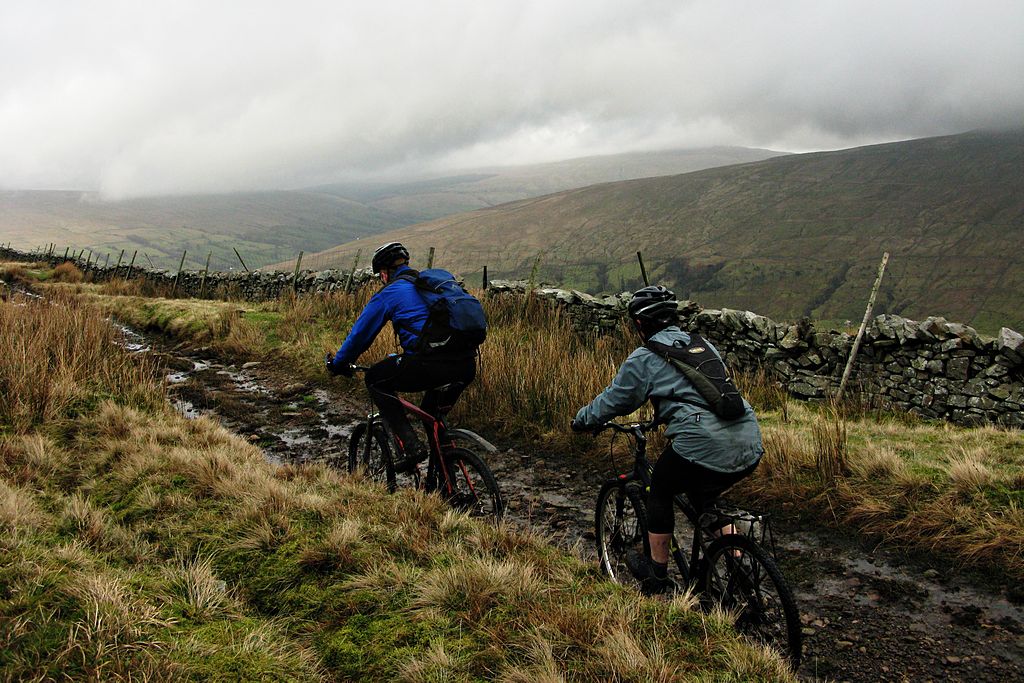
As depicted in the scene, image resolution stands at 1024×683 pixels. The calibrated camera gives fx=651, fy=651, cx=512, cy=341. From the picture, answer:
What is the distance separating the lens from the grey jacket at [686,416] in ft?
10.2

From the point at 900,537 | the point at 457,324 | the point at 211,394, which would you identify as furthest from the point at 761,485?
the point at 211,394

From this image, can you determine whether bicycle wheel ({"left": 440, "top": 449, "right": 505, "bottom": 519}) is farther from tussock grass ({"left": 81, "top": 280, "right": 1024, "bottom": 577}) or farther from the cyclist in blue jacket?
tussock grass ({"left": 81, "top": 280, "right": 1024, "bottom": 577})

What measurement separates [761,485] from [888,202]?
188628 mm

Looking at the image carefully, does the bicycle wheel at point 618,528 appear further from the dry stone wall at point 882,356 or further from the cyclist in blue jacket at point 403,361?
the dry stone wall at point 882,356

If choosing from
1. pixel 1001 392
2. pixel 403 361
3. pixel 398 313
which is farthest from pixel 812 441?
pixel 1001 392

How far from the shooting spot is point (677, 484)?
3301 millimetres

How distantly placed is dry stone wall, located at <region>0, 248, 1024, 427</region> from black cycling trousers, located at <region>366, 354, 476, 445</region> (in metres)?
6.77

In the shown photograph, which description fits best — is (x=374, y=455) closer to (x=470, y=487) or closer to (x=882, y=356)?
(x=470, y=487)

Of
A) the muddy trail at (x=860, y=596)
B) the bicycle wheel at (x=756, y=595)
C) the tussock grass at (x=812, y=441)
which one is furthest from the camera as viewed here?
the tussock grass at (x=812, y=441)

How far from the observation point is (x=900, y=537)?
15.0 feet

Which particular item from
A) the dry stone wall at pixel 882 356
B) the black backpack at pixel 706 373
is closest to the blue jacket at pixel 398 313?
the black backpack at pixel 706 373

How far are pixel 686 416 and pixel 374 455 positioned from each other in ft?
10.1

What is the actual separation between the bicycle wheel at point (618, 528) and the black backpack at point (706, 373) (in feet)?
2.86

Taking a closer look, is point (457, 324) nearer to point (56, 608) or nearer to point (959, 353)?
point (56, 608)
